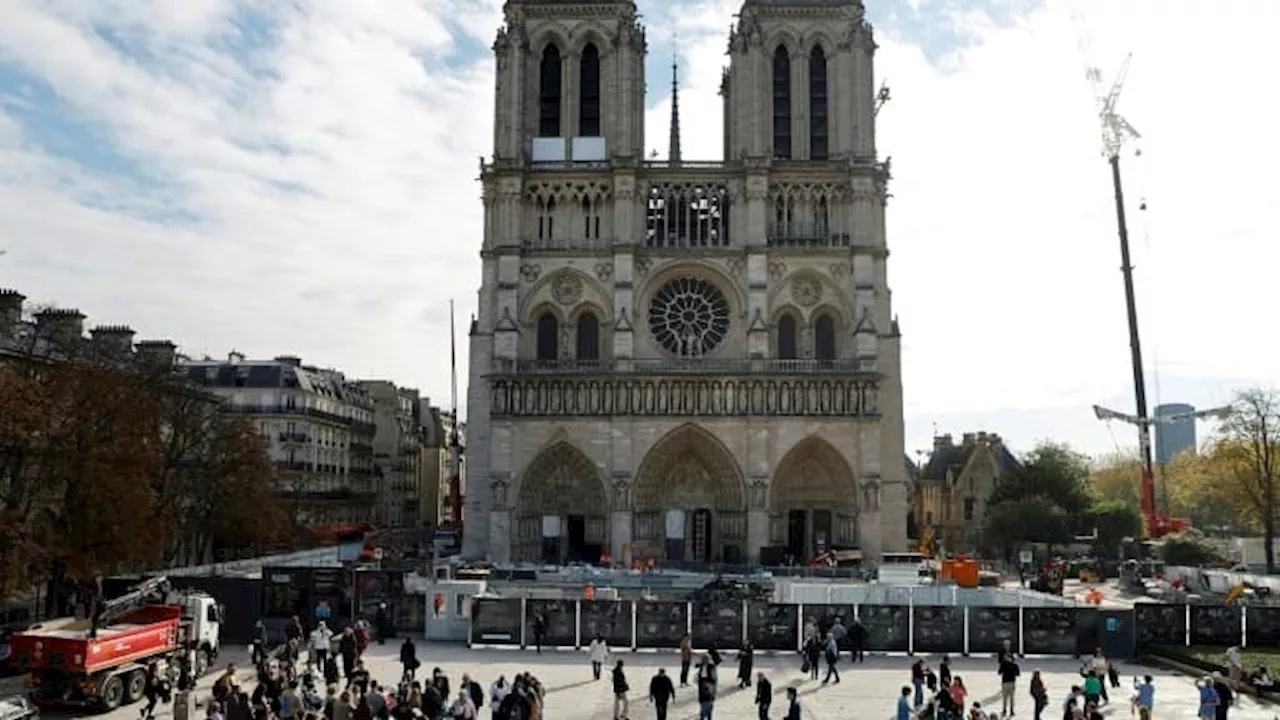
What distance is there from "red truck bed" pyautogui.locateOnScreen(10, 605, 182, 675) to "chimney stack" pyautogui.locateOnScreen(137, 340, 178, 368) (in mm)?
17501

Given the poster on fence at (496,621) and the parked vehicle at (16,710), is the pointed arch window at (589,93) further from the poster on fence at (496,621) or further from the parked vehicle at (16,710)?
the parked vehicle at (16,710)

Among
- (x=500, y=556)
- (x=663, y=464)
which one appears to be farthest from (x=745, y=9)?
(x=500, y=556)

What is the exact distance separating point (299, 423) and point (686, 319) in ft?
71.0

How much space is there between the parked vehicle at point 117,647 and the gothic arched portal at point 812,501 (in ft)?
106

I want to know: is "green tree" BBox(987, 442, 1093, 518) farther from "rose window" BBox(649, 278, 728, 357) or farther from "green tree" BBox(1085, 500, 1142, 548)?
"rose window" BBox(649, 278, 728, 357)

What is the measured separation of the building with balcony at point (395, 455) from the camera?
82.1m

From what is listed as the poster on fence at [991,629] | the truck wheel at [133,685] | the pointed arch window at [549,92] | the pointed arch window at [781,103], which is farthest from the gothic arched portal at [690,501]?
the truck wheel at [133,685]

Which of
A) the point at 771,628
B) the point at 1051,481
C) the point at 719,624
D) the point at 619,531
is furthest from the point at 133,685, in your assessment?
the point at 1051,481

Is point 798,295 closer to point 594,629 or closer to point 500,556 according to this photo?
point 500,556

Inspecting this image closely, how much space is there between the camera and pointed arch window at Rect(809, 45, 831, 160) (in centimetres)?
6009

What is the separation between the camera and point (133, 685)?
942 inches

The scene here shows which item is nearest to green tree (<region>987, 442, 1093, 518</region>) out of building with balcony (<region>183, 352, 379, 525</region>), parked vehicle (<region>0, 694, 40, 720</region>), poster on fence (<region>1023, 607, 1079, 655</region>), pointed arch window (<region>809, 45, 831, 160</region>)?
pointed arch window (<region>809, 45, 831, 160</region>)

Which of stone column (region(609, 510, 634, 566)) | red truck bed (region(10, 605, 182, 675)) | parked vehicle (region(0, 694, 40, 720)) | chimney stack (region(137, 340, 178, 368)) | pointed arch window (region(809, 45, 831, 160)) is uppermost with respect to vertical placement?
pointed arch window (region(809, 45, 831, 160))

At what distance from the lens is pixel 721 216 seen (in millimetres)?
58719
